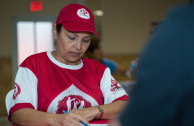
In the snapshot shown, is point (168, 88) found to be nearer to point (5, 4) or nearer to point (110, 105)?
point (110, 105)

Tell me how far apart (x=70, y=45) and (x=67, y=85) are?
27 centimetres

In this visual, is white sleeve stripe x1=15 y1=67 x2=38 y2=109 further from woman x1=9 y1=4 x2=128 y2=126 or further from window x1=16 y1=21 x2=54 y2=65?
window x1=16 y1=21 x2=54 y2=65

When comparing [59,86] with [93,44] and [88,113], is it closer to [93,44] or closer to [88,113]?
[88,113]

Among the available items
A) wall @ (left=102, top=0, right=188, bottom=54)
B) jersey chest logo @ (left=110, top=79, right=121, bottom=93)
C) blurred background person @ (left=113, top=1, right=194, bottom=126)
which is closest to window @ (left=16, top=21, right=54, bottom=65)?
wall @ (left=102, top=0, right=188, bottom=54)

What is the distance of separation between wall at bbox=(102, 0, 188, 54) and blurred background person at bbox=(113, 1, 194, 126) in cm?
536

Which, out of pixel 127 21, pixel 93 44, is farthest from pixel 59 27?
pixel 127 21

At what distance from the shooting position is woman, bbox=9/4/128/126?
118 cm

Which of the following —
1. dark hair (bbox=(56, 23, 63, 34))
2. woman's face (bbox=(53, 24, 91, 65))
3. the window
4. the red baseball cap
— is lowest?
the window

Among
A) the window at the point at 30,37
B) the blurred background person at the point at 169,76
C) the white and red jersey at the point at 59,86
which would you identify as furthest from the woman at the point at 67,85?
the window at the point at 30,37

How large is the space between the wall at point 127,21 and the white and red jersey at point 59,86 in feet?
14.3

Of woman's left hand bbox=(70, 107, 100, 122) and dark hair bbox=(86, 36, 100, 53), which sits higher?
dark hair bbox=(86, 36, 100, 53)

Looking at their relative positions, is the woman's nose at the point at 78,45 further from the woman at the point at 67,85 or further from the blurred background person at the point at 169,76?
the blurred background person at the point at 169,76

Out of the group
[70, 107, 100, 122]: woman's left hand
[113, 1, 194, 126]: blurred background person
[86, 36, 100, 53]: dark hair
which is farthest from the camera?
[86, 36, 100, 53]: dark hair

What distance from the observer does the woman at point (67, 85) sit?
1.18 metres
